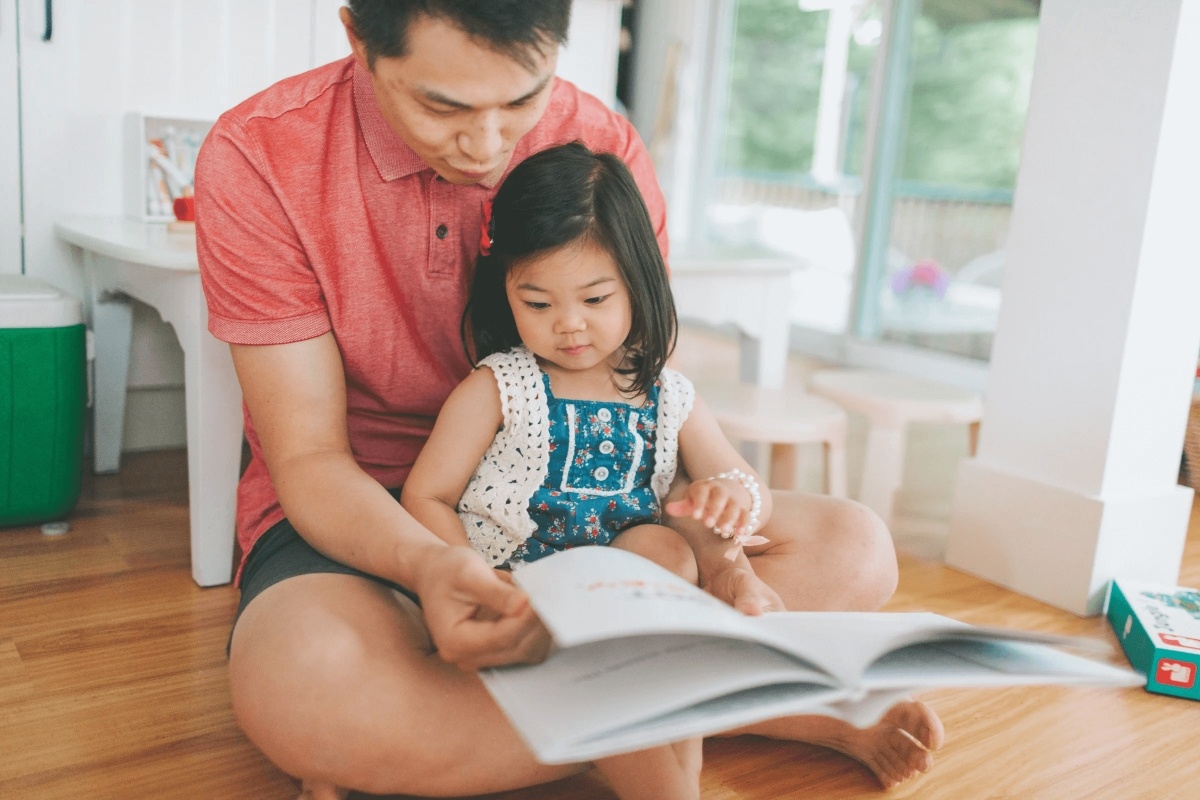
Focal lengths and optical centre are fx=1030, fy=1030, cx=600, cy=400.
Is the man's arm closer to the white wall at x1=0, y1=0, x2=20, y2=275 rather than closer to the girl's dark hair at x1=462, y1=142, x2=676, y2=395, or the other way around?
the girl's dark hair at x1=462, y1=142, x2=676, y2=395

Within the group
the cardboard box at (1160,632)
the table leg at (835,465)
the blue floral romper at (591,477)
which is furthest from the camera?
the table leg at (835,465)

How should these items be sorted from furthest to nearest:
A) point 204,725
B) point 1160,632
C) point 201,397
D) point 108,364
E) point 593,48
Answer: point 593,48 < point 108,364 < point 201,397 < point 1160,632 < point 204,725

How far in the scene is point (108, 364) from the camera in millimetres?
1999

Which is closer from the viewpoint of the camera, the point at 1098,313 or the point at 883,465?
the point at 1098,313

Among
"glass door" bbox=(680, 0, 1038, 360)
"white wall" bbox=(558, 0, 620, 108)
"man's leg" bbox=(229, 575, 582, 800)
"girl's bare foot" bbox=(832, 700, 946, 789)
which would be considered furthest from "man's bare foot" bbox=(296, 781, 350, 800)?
"glass door" bbox=(680, 0, 1038, 360)

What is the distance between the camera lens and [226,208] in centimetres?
106

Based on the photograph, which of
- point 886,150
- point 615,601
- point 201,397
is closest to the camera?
point 615,601

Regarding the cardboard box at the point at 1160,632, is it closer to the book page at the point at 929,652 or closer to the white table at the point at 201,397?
the book page at the point at 929,652

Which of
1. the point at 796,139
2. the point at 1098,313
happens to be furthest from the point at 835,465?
the point at 796,139

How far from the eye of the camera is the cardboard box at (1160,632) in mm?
1300

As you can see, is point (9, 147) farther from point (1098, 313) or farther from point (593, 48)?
point (1098, 313)

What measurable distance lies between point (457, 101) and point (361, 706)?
1.73 feet

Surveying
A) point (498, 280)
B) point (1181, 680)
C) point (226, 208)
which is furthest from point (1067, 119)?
point (226, 208)

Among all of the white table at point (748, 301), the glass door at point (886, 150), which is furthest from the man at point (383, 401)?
the glass door at point (886, 150)
